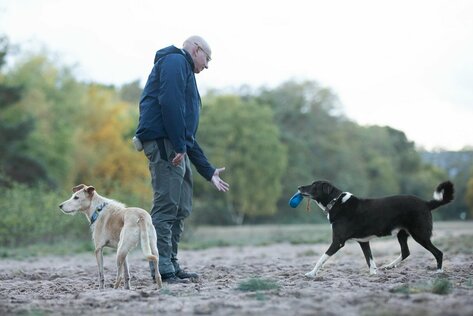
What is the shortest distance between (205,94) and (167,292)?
210ft

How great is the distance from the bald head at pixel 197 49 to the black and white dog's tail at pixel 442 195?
363 centimetres

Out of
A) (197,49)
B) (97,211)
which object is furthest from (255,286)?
(197,49)

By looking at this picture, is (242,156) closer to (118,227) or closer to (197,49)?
(197,49)

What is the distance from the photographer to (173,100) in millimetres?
8477

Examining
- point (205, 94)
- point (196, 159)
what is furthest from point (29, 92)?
point (196, 159)

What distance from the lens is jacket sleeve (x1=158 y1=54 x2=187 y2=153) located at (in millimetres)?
8484

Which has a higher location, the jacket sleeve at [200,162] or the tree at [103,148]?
the tree at [103,148]

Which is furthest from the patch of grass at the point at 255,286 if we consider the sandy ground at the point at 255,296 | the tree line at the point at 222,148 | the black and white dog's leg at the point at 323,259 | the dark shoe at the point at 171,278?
the tree line at the point at 222,148

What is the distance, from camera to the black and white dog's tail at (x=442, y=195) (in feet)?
31.9

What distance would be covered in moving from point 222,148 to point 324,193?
50.8 m

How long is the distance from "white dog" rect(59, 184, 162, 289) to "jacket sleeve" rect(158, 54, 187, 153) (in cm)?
96

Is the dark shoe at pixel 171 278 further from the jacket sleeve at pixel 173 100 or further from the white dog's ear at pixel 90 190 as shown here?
the jacket sleeve at pixel 173 100

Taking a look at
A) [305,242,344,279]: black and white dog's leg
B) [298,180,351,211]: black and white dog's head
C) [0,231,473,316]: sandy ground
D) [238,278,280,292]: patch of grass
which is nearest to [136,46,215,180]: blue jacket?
[0,231,473,316]: sandy ground

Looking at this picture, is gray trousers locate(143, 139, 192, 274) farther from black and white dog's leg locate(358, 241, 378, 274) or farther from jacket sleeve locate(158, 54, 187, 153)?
black and white dog's leg locate(358, 241, 378, 274)
